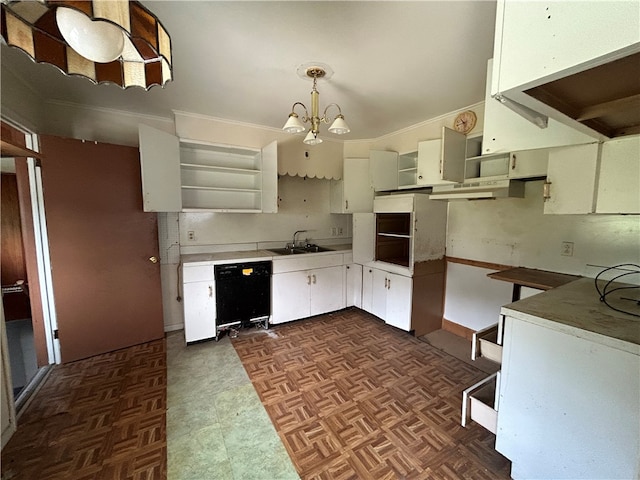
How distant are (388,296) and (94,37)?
309cm

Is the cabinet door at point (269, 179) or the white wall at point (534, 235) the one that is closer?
the white wall at point (534, 235)

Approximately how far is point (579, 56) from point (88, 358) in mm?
3769

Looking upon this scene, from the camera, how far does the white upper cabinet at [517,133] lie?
1.25 m

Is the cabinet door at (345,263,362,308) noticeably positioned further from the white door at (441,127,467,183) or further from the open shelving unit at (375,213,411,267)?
the white door at (441,127,467,183)

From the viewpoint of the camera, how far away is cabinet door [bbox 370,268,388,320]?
3.21m

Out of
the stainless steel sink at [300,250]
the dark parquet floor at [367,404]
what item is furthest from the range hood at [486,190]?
the stainless steel sink at [300,250]

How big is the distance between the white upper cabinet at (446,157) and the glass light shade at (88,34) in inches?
85.4

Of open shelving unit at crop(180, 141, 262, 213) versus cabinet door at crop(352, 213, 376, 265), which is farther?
cabinet door at crop(352, 213, 376, 265)

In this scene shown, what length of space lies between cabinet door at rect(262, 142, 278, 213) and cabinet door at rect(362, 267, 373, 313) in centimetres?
144

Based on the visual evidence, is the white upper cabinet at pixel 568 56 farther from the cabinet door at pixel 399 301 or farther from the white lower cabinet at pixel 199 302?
the white lower cabinet at pixel 199 302

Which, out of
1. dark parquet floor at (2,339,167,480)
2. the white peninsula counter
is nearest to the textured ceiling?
the white peninsula counter

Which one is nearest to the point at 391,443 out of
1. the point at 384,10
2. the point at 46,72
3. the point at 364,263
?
the point at 364,263

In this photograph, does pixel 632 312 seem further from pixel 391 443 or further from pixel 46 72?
pixel 46 72

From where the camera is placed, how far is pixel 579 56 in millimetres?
619
